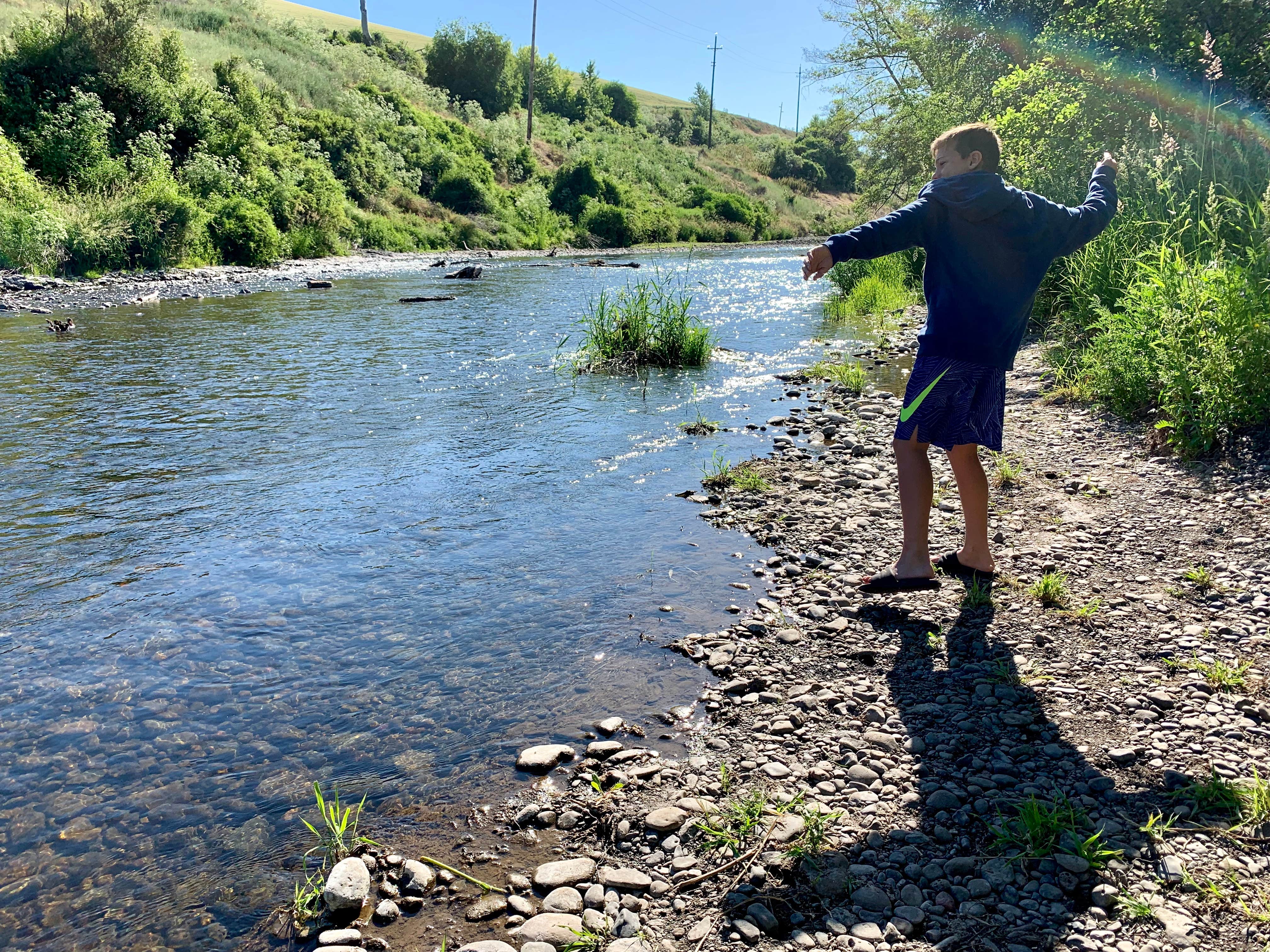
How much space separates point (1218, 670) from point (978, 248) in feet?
7.35

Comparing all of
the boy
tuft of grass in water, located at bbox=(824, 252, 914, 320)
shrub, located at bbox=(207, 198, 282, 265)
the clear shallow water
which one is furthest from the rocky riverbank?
shrub, located at bbox=(207, 198, 282, 265)

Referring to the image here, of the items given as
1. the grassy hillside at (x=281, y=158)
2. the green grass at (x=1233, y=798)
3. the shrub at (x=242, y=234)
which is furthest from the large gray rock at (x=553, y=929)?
the shrub at (x=242, y=234)

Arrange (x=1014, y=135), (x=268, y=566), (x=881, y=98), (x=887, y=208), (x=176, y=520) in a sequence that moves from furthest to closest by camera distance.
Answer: (x=887, y=208) < (x=881, y=98) < (x=1014, y=135) < (x=176, y=520) < (x=268, y=566)

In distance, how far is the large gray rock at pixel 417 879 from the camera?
2879mm

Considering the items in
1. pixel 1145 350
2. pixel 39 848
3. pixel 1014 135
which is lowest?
pixel 39 848

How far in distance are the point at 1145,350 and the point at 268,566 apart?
23.6 feet

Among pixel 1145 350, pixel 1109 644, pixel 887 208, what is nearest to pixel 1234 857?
pixel 1109 644

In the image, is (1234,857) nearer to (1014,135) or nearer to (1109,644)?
(1109,644)

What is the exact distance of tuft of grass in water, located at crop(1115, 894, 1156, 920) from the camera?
2402 millimetres

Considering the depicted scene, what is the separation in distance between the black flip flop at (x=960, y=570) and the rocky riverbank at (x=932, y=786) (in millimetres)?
106

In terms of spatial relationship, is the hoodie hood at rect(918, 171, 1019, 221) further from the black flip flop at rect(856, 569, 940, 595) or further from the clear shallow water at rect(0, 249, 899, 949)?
the clear shallow water at rect(0, 249, 899, 949)

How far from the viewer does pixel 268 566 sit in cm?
565

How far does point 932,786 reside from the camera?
317cm

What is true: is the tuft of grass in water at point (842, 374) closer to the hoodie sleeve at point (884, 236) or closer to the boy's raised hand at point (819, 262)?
the hoodie sleeve at point (884, 236)
